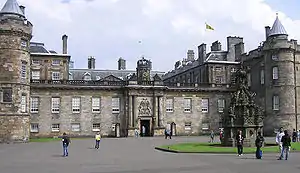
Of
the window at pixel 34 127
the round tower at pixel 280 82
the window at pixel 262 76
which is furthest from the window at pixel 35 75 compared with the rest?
the round tower at pixel 280 82

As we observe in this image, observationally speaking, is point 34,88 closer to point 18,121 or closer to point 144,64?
point 18,121

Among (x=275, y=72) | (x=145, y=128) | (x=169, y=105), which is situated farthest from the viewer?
(x=145, y=128)

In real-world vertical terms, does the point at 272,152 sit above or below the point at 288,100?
below

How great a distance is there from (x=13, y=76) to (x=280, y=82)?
32975 millimetres

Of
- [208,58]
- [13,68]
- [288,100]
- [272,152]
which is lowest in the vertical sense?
[272,152]

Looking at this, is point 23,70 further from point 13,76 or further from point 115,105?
point 115,105

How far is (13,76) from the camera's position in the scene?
40.9 meters

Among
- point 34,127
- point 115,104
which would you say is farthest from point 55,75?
point 115,104

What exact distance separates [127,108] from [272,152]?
31.6 meters

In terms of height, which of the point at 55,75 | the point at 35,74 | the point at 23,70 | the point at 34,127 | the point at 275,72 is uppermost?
the point at 35,74

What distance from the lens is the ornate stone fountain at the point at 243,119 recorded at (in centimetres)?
2942

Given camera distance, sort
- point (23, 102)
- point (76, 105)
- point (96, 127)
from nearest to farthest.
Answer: point (23, 102), point (76, 105), point (96, 127)

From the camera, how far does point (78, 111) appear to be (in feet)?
170

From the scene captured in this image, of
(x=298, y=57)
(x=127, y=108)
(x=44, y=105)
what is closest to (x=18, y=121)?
(x=44, y=105)
